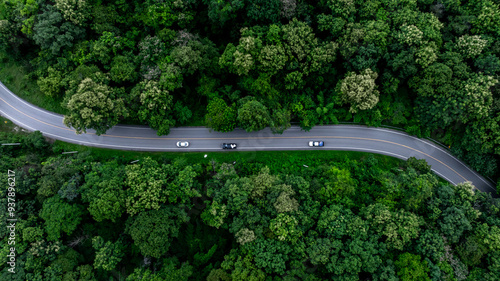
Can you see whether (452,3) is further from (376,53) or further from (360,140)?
(360,140)

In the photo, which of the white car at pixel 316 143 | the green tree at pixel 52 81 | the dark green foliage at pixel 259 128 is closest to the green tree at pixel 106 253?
the dark green foliage at pixel 259 128

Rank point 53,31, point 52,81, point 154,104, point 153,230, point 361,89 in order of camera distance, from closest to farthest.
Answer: point 153,230 < point 53,31 < point 361,89 < point 154,104 < point 52,81

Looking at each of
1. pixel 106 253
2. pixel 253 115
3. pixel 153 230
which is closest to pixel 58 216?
pixel 106 253

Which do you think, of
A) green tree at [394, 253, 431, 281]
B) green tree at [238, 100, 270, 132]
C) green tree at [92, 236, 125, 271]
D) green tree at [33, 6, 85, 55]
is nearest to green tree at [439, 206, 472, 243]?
green tree at [394, 253, 431, 281]

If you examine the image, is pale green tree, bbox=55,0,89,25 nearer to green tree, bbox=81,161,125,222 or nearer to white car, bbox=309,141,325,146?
green tree, bbox=81,161,125,222

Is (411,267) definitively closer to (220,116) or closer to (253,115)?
(253,115)

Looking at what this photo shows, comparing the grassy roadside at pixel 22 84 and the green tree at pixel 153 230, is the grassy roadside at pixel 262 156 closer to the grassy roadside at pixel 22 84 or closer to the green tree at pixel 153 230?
the grassy roadside at pixel 22 84

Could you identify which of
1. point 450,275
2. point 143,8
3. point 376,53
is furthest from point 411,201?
point 143,8
